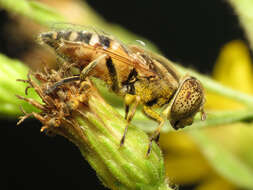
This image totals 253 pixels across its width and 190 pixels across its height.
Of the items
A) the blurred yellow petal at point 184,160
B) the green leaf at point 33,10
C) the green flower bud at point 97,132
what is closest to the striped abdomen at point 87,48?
the green flower bud at point 97,132

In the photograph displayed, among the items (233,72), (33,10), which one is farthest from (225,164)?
(33,10)

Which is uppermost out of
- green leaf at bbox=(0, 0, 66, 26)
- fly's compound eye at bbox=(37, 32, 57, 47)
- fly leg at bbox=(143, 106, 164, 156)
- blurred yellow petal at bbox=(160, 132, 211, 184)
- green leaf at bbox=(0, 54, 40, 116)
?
fly's compound eye at bbox=(37, 32, 57, 47)

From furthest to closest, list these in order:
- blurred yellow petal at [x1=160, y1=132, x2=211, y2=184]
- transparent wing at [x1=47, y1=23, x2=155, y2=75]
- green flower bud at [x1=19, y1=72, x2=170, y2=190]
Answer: blurred yellow petal at [x1=160, y1=132, x2=211, y2=184] → transparent wing at [x1=47, y1=23, x2=155, y2=75] → green flower bud at [x1=19, y1=72, x2=170, y2=190]

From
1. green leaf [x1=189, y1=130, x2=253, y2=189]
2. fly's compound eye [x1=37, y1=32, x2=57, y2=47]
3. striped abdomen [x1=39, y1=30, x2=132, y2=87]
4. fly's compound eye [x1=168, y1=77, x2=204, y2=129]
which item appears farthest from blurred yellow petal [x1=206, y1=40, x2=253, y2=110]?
fly's compound eye [x1=37, y1=32, x2=57, y2=47]

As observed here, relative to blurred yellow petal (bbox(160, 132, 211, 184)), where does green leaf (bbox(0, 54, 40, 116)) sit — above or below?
above

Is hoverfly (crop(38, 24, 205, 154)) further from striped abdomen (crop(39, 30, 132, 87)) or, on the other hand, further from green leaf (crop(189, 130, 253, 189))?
green leaf (crop(189, 130, 253, 189))

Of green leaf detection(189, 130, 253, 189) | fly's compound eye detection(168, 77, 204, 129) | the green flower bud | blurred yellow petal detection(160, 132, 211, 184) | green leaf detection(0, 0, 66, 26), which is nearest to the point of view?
the green flower bud

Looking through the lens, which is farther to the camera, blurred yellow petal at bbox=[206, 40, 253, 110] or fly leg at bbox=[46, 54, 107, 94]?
blurred yellow petal at bbox=[206, 40, 253, 110]

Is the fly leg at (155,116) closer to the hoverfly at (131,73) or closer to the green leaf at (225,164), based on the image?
the hoverfly at (131,73)

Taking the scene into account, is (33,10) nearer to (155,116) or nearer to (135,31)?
(155,116)
